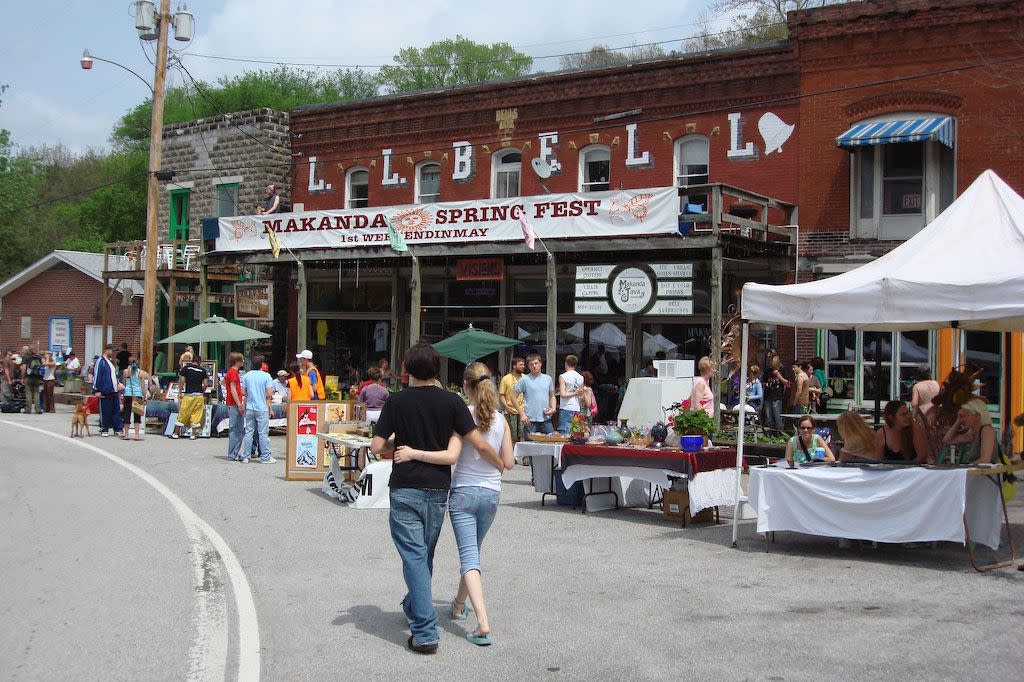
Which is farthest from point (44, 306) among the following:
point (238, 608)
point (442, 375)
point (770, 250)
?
point (238, 608)

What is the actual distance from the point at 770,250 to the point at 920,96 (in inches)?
157

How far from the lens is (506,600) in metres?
7.58

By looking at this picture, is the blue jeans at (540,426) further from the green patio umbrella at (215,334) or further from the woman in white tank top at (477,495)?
the green patio umbrella at (215,334)

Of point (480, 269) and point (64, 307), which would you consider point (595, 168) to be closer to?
point (480, 269)

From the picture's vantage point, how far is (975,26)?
19.2 metres

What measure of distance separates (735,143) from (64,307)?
26020 millimetres

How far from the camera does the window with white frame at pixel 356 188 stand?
2838 cm

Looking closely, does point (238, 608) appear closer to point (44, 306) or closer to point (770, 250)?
point (770, 250)

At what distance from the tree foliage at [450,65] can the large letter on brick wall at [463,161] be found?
32698 mm

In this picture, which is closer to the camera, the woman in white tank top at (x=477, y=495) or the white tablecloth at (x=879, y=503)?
the woman in white tank top at (x=477, y=495)

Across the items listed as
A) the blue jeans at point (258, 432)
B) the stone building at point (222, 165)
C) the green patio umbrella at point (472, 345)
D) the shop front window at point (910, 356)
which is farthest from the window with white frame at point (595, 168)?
the blue jeans at point (258, 432)

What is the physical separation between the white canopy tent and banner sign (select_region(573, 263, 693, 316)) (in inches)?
375

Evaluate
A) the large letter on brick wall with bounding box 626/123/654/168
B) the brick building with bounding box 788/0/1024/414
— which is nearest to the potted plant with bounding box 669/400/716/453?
the brick building with bounding box 788/0/1024/414

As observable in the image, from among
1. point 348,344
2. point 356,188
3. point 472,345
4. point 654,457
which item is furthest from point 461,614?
point 356,188
